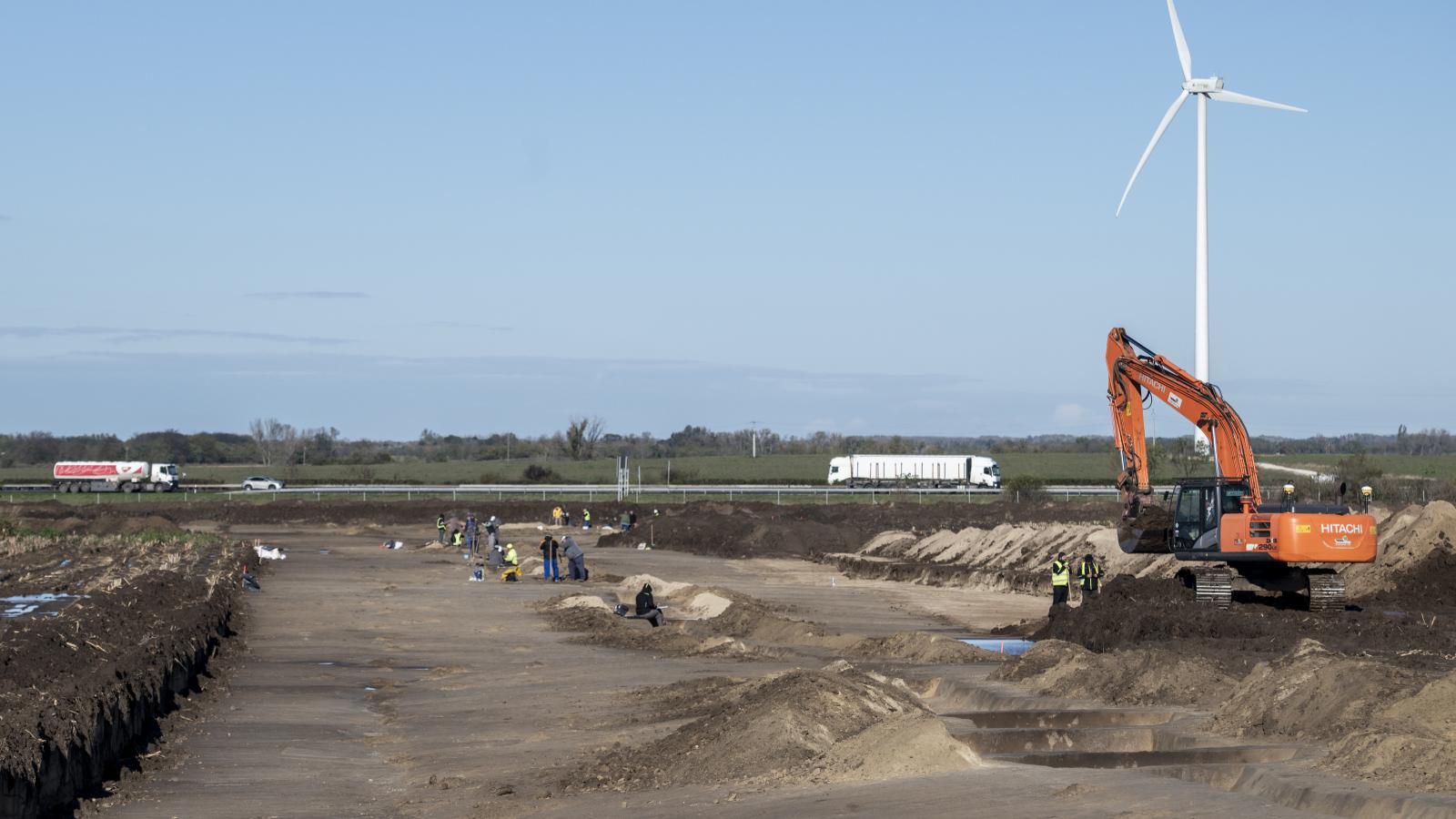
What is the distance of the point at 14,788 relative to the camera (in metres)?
12.6

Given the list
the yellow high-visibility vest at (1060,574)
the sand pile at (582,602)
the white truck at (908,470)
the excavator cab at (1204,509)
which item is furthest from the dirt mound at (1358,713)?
the white truck at (908,470)

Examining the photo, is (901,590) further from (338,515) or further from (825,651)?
(338,515)

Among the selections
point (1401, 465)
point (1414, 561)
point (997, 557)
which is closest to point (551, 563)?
point (997, 557)

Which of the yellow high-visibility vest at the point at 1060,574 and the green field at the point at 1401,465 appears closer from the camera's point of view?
the yellow high-visibility vest at the point at 1060,574

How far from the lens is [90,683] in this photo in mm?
16766

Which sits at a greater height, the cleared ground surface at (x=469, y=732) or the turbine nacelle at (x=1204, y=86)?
the turbine nacelle at (x=1204, y=86)

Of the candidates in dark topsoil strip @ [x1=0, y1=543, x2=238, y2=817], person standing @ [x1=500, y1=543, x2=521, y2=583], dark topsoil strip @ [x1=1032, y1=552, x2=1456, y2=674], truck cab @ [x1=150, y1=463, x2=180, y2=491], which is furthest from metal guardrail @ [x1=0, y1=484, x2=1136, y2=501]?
dark topsoil strip @ [x1=0, y1=543, x2=238, y2=817]

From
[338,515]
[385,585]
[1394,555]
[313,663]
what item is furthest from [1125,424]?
[338,515]

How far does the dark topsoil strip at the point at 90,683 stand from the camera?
44.0ft

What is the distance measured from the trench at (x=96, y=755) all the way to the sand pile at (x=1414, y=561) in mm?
22914

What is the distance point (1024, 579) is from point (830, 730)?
1079 inches

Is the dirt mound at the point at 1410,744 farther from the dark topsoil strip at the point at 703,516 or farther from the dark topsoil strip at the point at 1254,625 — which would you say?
the dark topsoil strip at the point at 703,516

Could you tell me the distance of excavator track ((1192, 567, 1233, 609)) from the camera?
92.3ft

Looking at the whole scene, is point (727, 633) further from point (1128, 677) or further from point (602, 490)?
point (602, 490)
